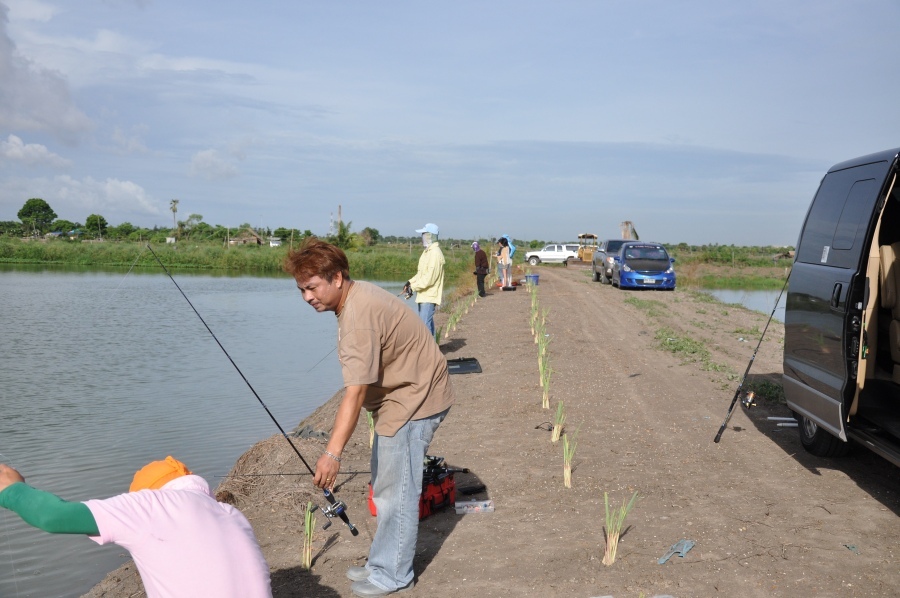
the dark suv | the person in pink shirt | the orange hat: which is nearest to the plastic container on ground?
the person in pink shirt

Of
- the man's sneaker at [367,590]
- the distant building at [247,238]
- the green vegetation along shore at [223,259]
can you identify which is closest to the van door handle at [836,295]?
the man's sneaker at [367,590]

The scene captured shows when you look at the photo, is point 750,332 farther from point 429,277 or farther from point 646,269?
point 646,269

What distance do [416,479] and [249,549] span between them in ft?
5.69

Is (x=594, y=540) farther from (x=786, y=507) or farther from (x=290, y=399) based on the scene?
(x=290, y=399)

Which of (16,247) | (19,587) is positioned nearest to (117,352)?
(19,587)

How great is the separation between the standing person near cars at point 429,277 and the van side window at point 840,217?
5.00 meters

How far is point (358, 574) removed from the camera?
14.9 feet

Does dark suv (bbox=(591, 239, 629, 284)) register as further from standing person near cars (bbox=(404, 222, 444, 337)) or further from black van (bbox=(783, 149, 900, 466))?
black van (bbox=(783, 149, 900, 466))

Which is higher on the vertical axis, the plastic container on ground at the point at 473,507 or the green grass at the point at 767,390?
the green grass at the point at 767,390

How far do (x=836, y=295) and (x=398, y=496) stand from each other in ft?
12.1

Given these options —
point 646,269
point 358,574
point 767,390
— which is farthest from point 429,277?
point 646,269

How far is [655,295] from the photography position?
25.2 meters

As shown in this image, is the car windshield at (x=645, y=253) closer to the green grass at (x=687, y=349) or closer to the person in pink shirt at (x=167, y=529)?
the green grass at (x=687, y=349)

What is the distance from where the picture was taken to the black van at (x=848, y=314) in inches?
221
